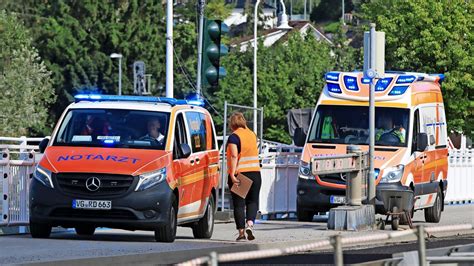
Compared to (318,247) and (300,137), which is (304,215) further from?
(318,247)

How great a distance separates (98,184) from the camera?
61.6 feet

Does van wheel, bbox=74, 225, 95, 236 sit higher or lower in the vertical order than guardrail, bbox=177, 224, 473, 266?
lower

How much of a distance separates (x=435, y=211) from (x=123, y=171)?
11559 mm

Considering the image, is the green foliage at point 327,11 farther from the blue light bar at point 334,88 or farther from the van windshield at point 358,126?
the van windshield at point 358,126

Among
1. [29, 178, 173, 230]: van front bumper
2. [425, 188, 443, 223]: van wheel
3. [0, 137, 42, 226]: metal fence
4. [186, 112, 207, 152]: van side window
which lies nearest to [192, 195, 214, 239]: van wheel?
[186, 112, 207, 152]: van side window

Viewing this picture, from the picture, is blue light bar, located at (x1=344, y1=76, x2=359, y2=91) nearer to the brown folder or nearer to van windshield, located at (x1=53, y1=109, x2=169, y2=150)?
the brown folder

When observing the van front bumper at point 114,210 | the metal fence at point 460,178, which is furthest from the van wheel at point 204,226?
the metal fence at point 460,178

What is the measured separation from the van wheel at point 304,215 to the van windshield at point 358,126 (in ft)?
4.16

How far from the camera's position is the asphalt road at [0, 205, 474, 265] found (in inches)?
627

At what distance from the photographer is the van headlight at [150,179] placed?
18.8m

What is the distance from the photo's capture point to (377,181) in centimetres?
2666

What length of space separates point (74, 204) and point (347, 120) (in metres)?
9.76

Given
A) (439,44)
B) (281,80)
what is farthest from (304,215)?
(281,80)

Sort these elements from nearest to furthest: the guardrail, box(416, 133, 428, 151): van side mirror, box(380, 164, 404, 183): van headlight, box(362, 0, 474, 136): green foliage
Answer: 1. the guardrail
2. box(380, 164, 404, 183): van headlight
3. box(416, 133, 428, 151): van side mirror
4. box(362, 0, 474, 136): green foliage
